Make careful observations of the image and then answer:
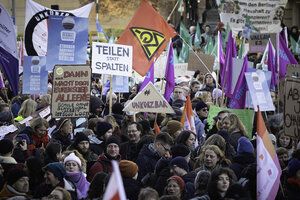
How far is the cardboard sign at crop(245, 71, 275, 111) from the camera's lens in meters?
11.3

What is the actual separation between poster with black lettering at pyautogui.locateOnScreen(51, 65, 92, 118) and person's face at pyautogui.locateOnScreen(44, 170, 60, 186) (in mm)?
3368

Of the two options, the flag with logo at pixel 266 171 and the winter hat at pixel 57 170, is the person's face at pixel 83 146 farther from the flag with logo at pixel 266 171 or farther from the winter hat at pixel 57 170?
the flag with logo at pixel 266 171

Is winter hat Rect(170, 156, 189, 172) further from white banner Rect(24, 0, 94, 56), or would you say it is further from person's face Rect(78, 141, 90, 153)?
white banner Rect(24, 0, 94, 56)

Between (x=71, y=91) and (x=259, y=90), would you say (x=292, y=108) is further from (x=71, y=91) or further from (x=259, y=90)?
(x=71, y=91)

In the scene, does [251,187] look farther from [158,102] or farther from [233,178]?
[158,102]

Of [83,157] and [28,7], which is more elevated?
[28,7]

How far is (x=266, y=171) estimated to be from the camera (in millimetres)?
6805

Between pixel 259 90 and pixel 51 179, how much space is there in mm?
5383

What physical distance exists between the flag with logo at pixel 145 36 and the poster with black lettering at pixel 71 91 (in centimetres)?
252

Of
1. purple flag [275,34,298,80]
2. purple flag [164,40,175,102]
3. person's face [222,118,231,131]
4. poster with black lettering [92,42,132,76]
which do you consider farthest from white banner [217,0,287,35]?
person's face [222,118,231,131]

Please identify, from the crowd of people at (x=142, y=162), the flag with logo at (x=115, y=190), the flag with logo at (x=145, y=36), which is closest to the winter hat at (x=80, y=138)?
the crowd of people at (x=142, y=162)

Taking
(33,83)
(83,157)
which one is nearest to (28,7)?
(33,83)

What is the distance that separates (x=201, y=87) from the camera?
14688 mm

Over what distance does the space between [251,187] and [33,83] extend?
741 cm
